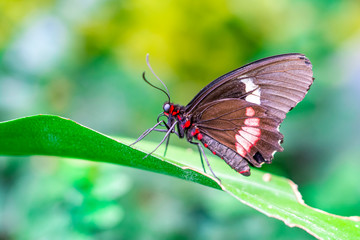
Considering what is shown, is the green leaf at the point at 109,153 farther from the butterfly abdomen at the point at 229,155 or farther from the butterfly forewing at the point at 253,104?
the butterfly forewing at the point at 253,104

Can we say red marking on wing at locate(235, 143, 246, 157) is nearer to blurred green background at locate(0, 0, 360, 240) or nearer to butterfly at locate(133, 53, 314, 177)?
butterfly at locate(133, 53, 314, 177)

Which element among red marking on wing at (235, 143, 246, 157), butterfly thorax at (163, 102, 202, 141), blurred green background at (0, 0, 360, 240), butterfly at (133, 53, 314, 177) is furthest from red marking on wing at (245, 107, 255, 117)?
blurred green background at (0, 0, 360, 240)

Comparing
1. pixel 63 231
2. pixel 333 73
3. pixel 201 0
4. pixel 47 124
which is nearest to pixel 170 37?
pixel 201 0

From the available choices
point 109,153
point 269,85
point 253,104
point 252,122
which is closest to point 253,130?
point 252,122

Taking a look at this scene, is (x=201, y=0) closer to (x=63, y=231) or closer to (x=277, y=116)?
(x=277, y=116)

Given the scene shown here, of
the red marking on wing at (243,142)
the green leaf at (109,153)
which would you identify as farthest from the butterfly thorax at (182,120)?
the green leaf at (109,153)
